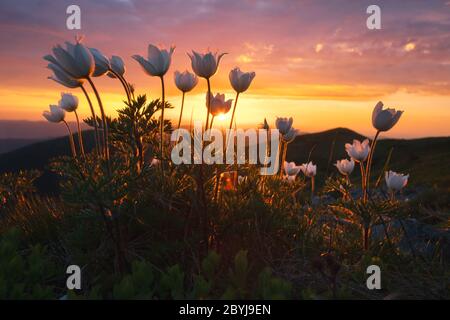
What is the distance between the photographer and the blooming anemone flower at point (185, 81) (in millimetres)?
4707

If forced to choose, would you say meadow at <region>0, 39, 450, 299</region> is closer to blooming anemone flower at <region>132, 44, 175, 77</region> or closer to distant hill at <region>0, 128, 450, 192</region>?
blooming anemone flower at <region>132, 44, 175, 77</region>

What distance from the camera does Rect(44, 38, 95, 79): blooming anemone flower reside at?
345 cm

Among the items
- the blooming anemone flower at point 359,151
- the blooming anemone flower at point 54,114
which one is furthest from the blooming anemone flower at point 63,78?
the blooming anemone flower at point 359,151

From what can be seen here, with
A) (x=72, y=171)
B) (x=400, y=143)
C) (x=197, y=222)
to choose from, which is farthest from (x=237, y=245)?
(x=400, y=143)

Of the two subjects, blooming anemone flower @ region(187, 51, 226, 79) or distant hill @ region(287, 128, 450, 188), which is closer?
blooming anemone flower @ region(187, 51, 226, 79)

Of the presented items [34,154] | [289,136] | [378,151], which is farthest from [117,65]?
[378,151]

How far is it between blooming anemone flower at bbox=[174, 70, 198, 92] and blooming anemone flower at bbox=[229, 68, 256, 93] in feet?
1.28

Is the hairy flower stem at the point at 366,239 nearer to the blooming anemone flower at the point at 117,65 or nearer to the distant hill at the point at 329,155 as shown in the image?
the blooming anemone flower at the point at 117,65

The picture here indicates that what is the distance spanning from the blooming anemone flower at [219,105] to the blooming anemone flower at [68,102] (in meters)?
1.89

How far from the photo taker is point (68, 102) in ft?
18.2

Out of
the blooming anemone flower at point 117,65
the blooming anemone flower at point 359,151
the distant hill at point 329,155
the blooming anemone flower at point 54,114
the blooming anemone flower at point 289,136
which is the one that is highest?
the blooming anemone flower at point 117,65

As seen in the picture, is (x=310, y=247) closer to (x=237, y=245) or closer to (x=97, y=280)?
(x=237, y=245)

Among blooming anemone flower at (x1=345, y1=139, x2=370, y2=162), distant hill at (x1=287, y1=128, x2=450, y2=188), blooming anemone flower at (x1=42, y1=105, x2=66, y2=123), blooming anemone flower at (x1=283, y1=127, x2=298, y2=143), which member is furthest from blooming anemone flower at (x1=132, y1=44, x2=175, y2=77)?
distant hill at (x1=287, y1=128, x2=450, y2=188)

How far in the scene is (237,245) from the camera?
13.9 ft
